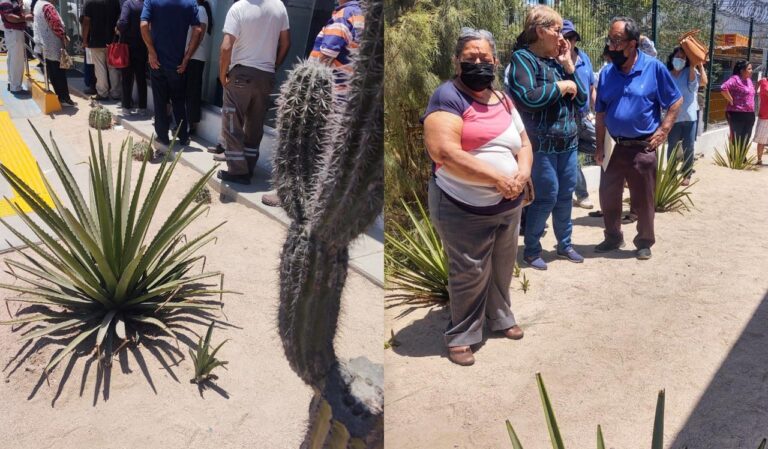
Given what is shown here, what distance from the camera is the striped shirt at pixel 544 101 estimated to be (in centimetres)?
111

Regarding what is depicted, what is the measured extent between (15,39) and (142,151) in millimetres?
385

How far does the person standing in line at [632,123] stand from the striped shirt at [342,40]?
442mm

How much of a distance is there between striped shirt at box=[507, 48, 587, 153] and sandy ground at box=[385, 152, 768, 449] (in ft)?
0.56

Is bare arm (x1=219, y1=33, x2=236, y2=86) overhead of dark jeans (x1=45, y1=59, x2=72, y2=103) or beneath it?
overhead

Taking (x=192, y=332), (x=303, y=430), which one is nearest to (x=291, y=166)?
(x=192, y=332)

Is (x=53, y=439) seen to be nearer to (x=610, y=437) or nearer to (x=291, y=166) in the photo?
(x=291, y=166)

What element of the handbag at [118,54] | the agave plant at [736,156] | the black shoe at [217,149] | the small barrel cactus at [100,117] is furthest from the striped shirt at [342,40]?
the agave plant at [736,156]

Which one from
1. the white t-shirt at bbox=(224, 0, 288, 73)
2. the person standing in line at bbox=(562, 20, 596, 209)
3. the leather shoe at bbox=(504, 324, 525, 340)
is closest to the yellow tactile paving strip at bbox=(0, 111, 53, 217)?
the white t-shirt at bbox=(224, 0, 288, 73)

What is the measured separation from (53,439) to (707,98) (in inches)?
60.6

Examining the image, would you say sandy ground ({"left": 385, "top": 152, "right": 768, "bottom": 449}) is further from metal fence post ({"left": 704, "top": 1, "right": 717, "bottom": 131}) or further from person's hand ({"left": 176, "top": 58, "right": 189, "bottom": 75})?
person's hand ({"left": 176, "top": 58, "right": 189, "bottom": 75})

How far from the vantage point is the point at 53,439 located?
1.58 m

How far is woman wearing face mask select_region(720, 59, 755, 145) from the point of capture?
1.25m

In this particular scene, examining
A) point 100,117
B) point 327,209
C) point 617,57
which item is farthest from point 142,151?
point 617,57

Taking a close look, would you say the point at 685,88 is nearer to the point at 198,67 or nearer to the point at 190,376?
the point at 198,67
